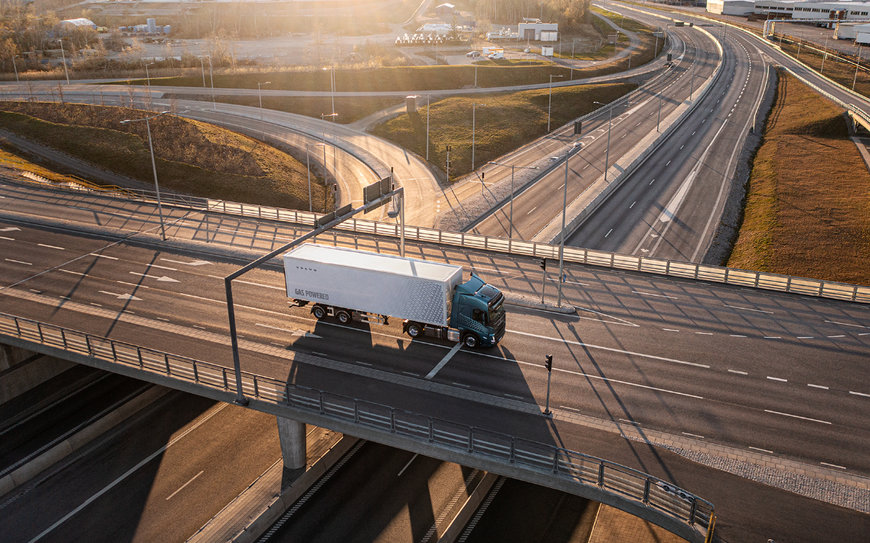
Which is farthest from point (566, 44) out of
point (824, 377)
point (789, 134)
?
point (824, 377)

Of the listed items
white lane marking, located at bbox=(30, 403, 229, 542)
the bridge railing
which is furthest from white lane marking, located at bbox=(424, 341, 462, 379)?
white lane marking, located at bbox=(30, 403, 229, 542)

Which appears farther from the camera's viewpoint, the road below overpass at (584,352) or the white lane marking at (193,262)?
the white lane marking at (193,262)

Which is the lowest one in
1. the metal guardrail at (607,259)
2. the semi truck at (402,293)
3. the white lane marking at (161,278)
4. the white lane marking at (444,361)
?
the white lane marking at (444,361)

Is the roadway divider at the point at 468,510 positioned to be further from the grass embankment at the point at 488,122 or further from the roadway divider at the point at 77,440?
the grass embankment at the point at 488,122

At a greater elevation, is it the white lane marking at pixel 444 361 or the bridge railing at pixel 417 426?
the bridge railing at pixel 417 426

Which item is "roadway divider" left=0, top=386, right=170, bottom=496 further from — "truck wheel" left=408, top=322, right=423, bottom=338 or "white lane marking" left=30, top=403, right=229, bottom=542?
"truck wheel" left=408, top=322, right=423, bottom=338

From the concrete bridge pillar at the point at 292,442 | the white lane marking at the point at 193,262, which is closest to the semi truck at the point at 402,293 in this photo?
the concrete bridge pillar at the point at 292,442
